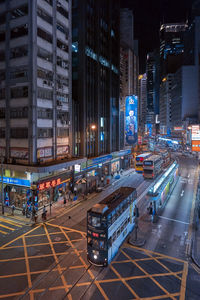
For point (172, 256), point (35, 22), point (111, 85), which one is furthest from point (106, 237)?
point (111, 85)

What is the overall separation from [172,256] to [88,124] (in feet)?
106

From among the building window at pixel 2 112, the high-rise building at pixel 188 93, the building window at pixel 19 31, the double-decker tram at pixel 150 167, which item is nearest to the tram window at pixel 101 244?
the building window at pixel 2 112

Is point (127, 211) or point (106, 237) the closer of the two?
point (106, 237)

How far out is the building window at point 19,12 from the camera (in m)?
30.5

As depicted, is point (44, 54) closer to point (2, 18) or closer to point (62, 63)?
point (62, 63)

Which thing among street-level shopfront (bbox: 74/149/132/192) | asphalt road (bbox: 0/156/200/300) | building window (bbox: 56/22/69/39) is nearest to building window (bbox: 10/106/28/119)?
street-level shopfront (bbox: 74/149/132/192)

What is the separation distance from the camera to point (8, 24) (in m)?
31.9

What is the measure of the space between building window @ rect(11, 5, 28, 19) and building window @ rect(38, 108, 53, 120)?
45.5 feet

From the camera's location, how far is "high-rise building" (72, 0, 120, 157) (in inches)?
1706

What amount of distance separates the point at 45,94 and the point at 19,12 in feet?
40.4

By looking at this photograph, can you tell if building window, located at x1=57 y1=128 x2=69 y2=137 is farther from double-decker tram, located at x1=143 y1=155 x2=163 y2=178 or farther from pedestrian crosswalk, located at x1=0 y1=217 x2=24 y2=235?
double-decker tram, located at x1=143 y1=155 x2=163 y2=178

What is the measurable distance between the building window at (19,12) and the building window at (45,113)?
1386cm

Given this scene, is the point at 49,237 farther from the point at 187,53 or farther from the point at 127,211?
the point at 187,53

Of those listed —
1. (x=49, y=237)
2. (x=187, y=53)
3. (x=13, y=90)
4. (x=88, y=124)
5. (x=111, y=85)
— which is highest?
(x=187, y=53)
